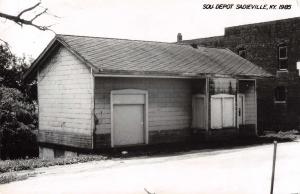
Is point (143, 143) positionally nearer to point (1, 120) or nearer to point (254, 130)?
point (254, 130)

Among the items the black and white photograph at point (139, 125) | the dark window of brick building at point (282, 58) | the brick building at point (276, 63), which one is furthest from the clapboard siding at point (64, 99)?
the dark window of brick building at point (282, 58)

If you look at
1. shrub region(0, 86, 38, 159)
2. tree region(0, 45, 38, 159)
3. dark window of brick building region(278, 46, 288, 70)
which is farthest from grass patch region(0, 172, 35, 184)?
dark window of brick building region(278, 46, 288, 70)

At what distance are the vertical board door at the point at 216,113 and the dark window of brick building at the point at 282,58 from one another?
397 inches

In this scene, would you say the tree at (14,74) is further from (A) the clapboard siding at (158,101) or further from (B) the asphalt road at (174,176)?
(B) the asphalt road at (174,176)

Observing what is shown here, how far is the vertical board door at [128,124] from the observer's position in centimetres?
1802

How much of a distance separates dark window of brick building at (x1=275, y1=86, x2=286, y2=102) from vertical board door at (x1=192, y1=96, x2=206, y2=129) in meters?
10.9

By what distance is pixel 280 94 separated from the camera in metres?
29.9

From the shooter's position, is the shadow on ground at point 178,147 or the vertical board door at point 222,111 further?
the vertical board door at point 222,111

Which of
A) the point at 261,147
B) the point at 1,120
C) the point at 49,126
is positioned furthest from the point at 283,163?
the point at 1,120

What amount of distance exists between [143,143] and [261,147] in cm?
516

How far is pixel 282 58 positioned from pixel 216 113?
10.6m

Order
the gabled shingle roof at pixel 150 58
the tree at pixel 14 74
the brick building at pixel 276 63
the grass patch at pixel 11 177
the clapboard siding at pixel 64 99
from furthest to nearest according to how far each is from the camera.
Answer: the tree at pixel 14 74 < the brick building at pixel 276 63 < the gabled shingle roof at pixel 150 58 < the clapboard siding at pixel 64 99 < the grass patch at pixel 11 177

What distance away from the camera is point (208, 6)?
13.8m

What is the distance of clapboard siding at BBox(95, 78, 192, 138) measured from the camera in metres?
17.4
